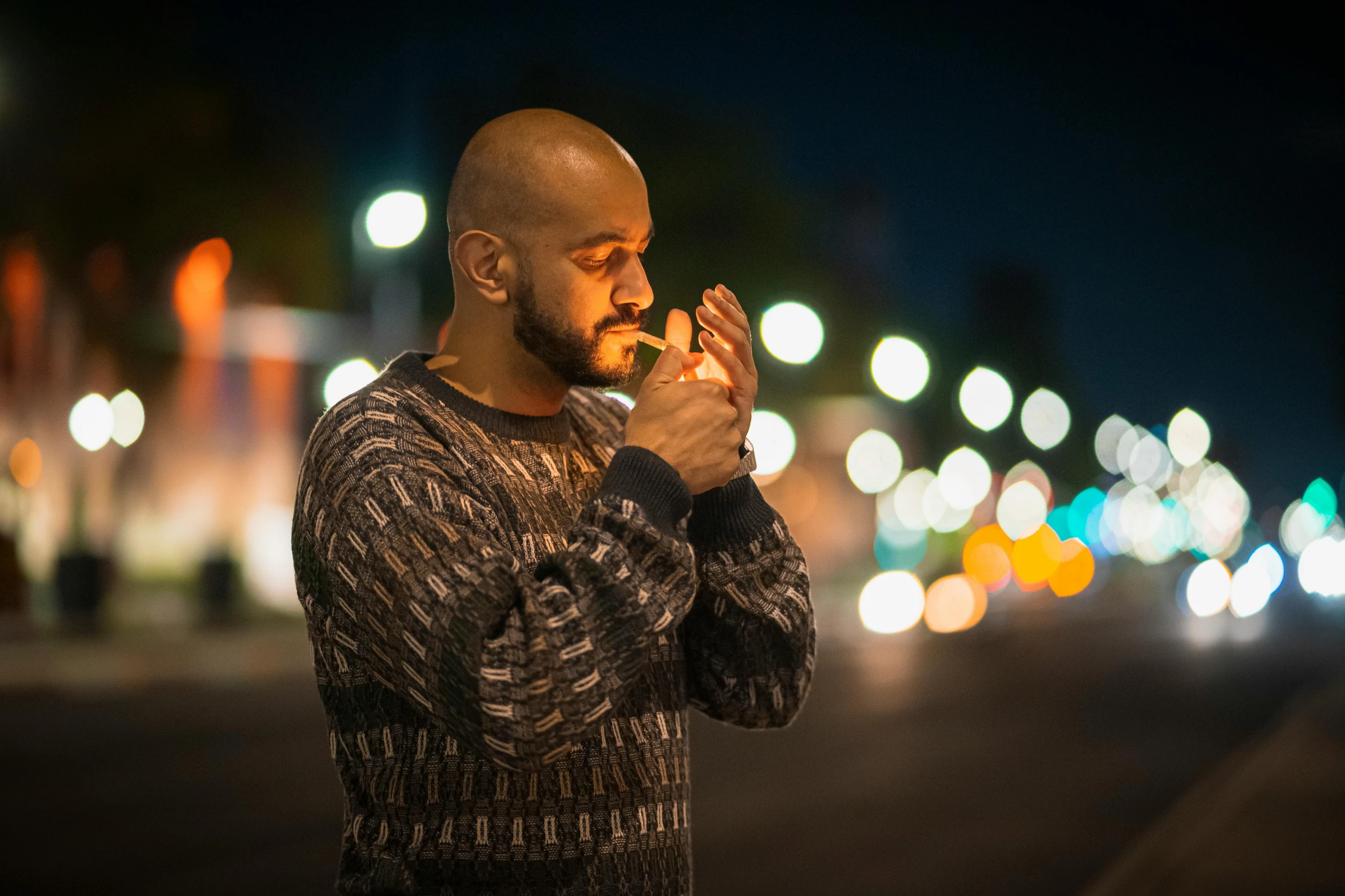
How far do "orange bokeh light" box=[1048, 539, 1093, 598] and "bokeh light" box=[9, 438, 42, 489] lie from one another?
35.9m

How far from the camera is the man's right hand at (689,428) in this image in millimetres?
2197

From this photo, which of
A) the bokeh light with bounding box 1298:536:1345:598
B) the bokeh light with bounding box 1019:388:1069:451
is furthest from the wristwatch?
the bokeh light with bounding box 1298:536:1345:598

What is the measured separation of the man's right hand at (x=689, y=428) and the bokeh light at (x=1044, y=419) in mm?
52032

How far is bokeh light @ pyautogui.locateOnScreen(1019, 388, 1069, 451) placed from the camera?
55.5 meters

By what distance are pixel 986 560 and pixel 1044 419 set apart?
13968 millimetres

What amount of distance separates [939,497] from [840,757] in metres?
56.5

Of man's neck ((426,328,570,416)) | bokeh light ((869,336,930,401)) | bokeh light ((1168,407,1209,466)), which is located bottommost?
man's neck ((426,328,570,416))

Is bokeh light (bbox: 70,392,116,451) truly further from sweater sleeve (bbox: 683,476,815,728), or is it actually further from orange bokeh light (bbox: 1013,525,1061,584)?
orange bokeh light (bbox: 1013,525,1061,584)

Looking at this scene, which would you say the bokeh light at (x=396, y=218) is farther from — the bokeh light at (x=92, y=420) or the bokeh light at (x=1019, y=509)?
the bokeh light at (x=1019, y=509)

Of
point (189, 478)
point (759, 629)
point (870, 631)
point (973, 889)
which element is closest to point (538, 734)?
point (759, 629)

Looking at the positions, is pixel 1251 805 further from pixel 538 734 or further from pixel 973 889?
pixel 538 734

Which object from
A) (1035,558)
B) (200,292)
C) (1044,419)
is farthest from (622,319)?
(1044,419)

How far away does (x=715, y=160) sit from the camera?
3041 cm

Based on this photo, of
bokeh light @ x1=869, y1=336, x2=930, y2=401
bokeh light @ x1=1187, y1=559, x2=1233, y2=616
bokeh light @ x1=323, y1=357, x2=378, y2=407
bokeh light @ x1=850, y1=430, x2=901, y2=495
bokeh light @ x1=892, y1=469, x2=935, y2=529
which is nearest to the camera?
bokeh light @ x1=869, y1=336, x2=930, y2=401
